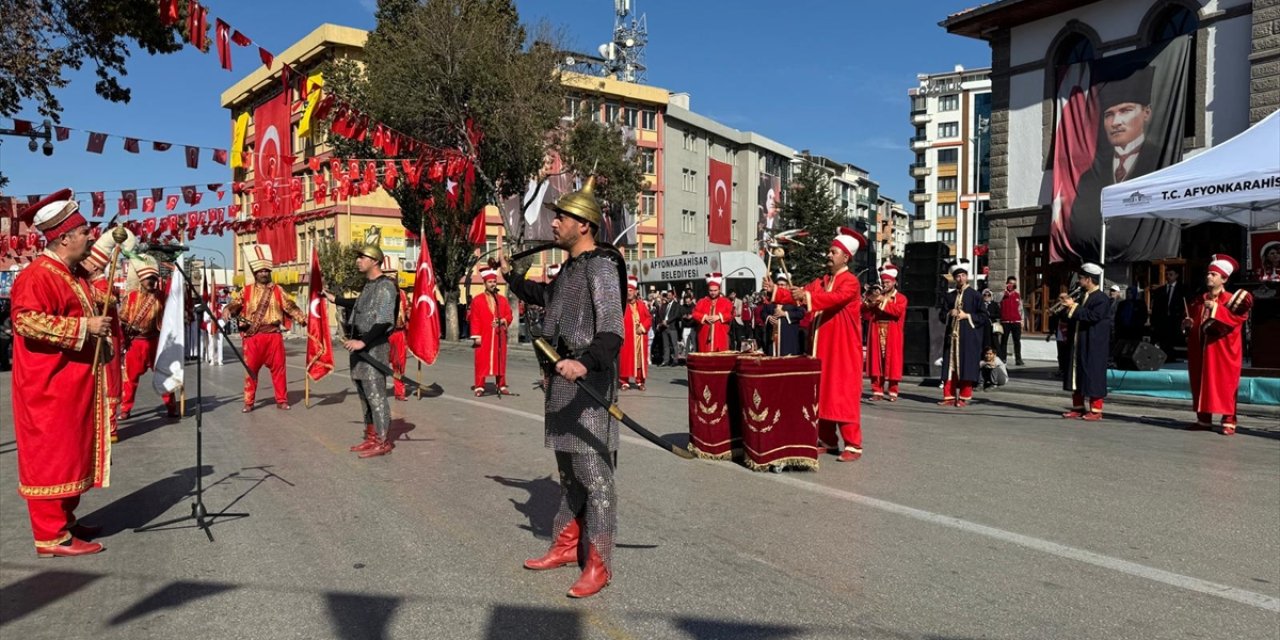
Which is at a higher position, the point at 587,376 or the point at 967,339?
the point at 587,376

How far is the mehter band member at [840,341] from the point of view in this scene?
7.64 meters

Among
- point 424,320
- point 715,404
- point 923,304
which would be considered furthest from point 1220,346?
point 424,320

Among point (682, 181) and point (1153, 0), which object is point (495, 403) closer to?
point (1153, 0)

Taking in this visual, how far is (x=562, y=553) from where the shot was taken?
4.73 metres

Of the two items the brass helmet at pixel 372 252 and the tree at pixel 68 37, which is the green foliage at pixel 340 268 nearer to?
the tree at pixel 68 37

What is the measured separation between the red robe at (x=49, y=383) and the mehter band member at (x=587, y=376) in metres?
2.81

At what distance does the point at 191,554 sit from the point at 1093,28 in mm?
25391

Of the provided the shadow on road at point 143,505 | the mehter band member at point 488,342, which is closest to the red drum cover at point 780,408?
the shadow on road at point 143,505

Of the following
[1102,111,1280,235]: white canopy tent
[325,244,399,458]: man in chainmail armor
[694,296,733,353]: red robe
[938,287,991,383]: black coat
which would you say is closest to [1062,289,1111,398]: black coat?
[1102,111,1280,235]: white canopy tent

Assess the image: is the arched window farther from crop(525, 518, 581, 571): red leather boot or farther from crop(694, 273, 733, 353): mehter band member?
crop(525, 518, 581, 571): red leather boot

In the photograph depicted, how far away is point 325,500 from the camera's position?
6.40m

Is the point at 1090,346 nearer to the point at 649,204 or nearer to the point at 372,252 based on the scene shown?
the point at 372,252

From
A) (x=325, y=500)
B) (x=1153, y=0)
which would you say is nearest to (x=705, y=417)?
(x=325, y=500)

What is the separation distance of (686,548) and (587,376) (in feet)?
4.25
